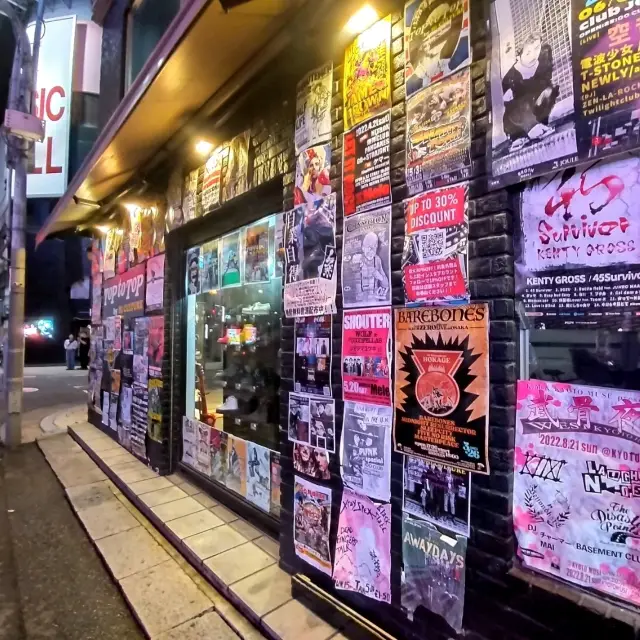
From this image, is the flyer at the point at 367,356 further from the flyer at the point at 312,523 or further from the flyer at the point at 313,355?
the flyer at the point at 312,523

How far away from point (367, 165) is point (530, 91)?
0.98 meters

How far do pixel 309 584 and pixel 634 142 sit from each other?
3.05m

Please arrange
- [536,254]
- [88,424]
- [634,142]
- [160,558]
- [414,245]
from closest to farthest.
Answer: [634,142], [536,254], [414,245], [160,558], [88,424]

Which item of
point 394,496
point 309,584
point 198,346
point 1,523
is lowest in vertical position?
point 1,523

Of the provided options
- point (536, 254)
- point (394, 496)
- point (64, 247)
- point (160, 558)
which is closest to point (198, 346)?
point (160, 558)

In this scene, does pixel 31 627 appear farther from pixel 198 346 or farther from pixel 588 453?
pixel 588 453

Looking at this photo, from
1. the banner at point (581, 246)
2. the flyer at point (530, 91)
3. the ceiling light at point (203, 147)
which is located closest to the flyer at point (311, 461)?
the banner at point (581, 246)

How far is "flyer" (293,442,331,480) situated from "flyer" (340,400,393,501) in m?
0.17

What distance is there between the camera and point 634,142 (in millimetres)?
1552

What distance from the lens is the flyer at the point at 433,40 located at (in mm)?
2094

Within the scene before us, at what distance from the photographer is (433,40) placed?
7.25ft

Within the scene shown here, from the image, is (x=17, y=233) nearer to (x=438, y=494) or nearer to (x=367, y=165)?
(x=367, y=165)

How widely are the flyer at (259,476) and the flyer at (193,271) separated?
219 centimetres

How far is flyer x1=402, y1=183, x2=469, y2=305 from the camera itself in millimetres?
2074
